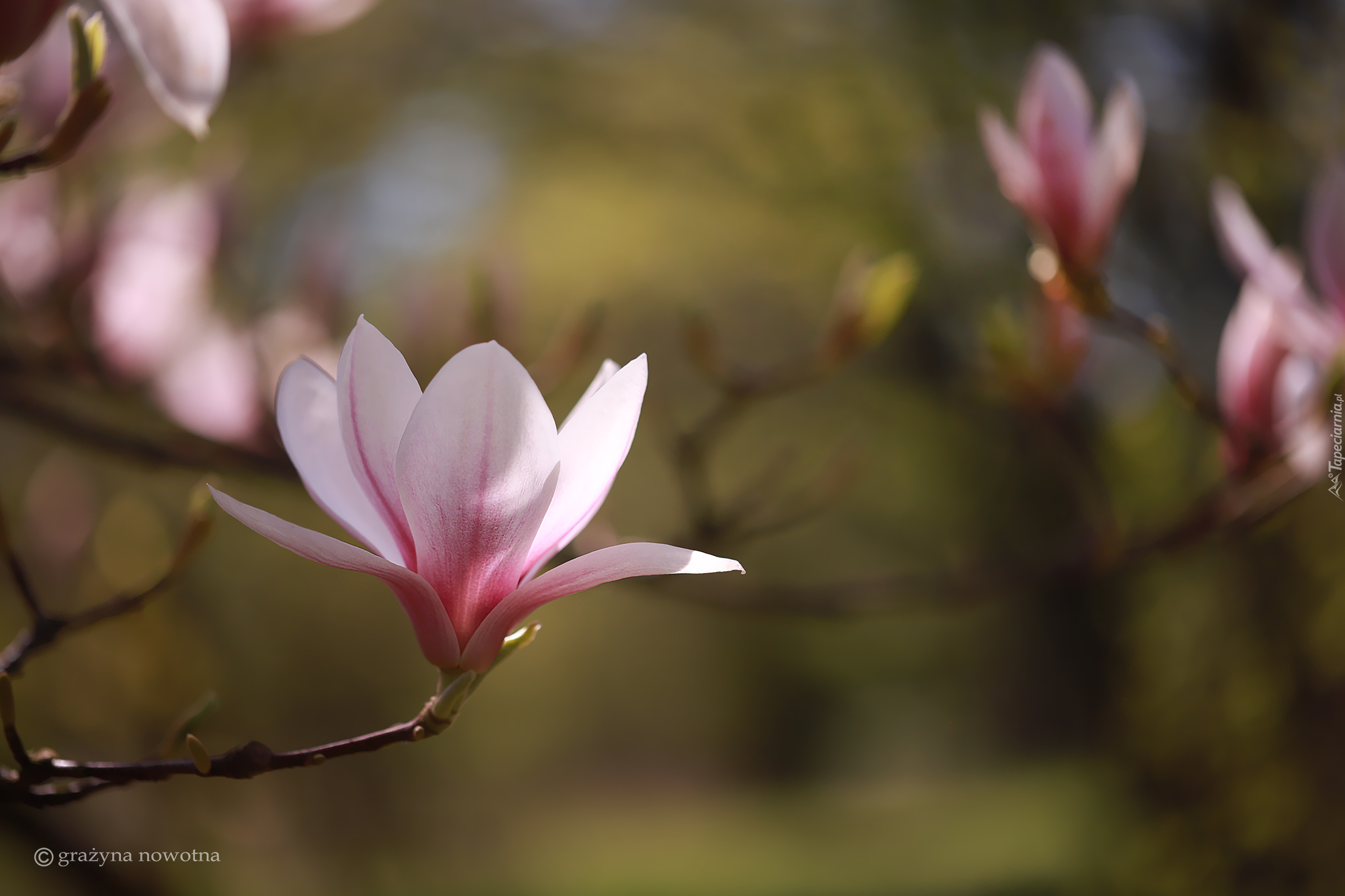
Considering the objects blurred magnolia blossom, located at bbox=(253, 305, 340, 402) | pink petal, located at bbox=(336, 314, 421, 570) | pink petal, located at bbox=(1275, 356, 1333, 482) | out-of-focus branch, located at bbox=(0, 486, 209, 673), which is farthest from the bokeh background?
pink petal, located at bbox=(336, 314, 421, 570)

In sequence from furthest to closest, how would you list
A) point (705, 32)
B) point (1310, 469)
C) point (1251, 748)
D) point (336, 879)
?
point (336, 879), point (705, 32), point (1251, 748), point (1310, 469)

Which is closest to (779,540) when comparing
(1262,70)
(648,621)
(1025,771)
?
(648,621)

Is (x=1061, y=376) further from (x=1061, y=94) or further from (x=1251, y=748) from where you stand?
(x=1251, y=748)

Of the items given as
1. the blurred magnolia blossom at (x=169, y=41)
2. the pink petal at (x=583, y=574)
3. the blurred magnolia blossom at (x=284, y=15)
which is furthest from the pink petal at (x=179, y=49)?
the blurred magnolia blossom at (x=284, y=15)

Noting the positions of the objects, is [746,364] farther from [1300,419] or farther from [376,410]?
[376,410]

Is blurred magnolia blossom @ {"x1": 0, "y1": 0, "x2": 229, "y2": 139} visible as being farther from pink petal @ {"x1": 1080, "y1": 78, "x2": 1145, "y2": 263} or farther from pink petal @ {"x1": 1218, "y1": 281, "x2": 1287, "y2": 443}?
pink petal @ {"x1": 1218, "y1": 281, "x2": 1287, "y2": 443}

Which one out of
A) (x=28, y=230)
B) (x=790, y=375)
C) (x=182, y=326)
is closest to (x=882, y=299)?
(x=790, y=375)
